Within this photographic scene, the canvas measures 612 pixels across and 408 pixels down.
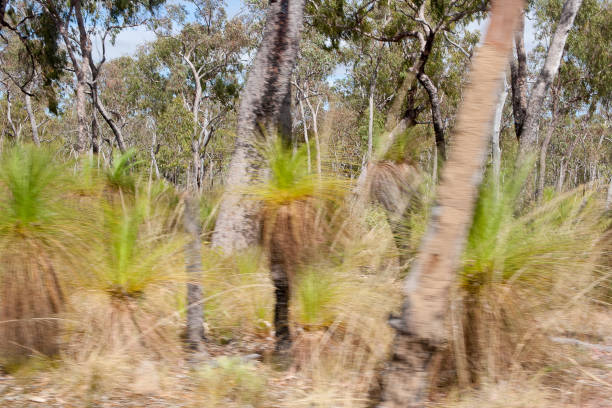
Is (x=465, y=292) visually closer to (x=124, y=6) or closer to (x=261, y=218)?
(x=261, y=218)

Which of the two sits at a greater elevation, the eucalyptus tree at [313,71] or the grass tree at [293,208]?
the eucalyptus tree at [313,71]

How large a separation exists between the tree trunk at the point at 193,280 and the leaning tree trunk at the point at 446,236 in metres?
1.33

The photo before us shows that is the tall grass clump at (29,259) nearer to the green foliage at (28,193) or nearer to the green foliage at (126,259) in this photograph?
the green foliage at (28,193)

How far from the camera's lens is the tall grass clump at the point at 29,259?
3.07 m

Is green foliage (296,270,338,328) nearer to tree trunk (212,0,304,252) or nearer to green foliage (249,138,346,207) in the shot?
green foliage (249,138,346,207)

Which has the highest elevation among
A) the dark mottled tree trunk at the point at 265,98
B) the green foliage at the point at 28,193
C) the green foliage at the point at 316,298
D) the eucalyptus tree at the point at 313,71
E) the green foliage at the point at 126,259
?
the eucalyptus tree at the point at 313,71

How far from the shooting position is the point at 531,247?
3.23 meters

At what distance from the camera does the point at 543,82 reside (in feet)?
24.8

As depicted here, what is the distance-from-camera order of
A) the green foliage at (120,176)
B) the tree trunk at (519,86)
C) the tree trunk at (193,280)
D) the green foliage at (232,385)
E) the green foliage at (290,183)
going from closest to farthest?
1. the green foliage at (232,385)
2. the green foliage at (290,183)
3. the tree trunk at (193,280)
4. the green foliage at (120,176)
5. the tree trunk at (519,86)

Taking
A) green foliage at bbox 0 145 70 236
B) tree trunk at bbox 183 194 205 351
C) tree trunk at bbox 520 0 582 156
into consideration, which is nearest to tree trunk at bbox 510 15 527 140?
tree trunk at bbox 520 0 582 156

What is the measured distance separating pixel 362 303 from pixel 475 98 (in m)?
1.53

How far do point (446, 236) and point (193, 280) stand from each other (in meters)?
1.60

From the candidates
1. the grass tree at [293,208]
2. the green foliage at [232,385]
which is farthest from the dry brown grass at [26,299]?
the grass tree at [293,208]

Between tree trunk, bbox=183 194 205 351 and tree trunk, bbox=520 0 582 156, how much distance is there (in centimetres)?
499
